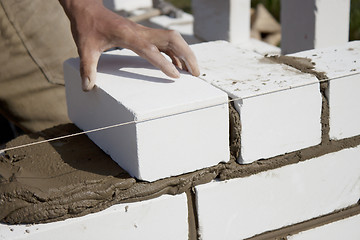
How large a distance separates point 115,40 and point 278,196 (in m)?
0.81

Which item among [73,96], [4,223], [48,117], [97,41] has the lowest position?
[48,117]

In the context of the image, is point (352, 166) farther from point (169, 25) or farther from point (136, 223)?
point (169, 25)

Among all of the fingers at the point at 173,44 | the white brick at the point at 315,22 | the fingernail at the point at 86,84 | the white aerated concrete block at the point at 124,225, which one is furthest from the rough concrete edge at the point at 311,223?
the white brick at the point at 315,22

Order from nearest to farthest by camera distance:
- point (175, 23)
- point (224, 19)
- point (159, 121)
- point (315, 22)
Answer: point (159, 121) < point (315, 22) < point (224, 19) < point (175, 23)

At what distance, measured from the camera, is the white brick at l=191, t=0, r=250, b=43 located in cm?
399

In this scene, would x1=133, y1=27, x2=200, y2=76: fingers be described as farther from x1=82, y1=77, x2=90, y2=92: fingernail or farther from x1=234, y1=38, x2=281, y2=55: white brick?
x1=234, y1=38, x2=281, y2=55: white brick

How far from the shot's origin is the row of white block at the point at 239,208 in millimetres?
1991

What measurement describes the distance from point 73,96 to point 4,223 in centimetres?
62

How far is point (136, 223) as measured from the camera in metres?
2.06

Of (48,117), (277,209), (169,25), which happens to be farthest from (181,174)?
(169,25)

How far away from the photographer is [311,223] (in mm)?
2416

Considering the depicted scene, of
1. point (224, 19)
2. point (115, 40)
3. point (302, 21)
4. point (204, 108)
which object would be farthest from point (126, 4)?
point (204, 108)

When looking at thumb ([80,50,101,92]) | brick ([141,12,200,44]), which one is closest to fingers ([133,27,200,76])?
thumb ([80,50,101,92])

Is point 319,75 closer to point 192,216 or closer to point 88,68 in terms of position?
point 192,216
